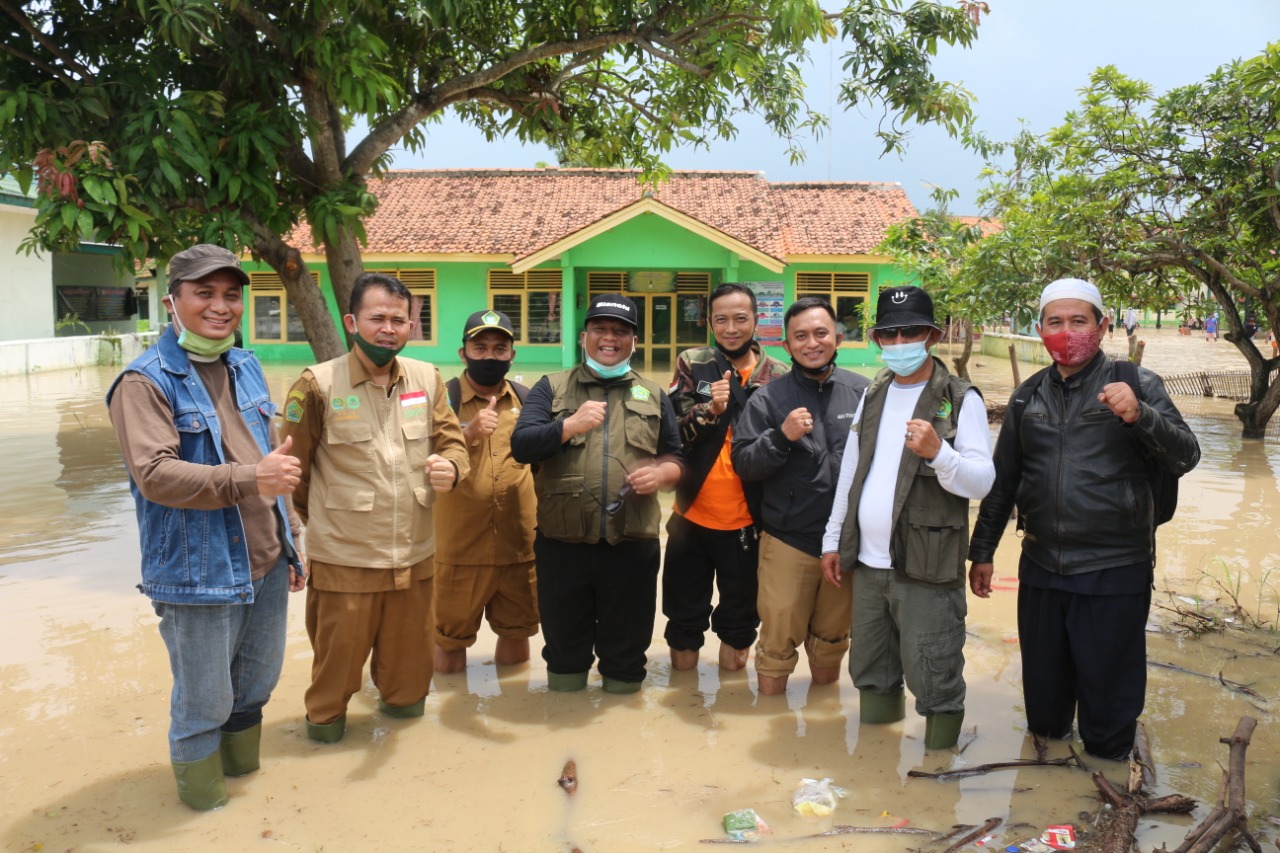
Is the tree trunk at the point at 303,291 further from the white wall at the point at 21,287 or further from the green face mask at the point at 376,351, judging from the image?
the white wall at the point at 21,287

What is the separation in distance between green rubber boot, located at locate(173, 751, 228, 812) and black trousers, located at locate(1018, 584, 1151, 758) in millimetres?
3113

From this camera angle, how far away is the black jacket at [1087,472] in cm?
359

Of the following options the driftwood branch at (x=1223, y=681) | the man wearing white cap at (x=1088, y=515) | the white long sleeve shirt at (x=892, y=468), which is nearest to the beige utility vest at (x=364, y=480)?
the white long sleeve shirt at (x=892, y=468)

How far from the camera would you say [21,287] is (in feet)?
69.8

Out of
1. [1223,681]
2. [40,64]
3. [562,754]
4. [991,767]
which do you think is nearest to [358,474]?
[562,754]

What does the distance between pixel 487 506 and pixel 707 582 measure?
111cm

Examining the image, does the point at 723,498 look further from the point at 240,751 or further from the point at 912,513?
the point at 240,751

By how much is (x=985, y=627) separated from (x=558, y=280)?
17.8 m

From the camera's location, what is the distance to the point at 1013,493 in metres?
3.95

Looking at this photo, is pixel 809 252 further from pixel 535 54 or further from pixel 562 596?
pixel 562 596

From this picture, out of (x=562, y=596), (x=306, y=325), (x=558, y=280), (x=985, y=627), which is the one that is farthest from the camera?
(x=558, y=280)

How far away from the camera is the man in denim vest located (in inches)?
122

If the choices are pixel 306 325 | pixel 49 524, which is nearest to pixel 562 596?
pixel 306 325

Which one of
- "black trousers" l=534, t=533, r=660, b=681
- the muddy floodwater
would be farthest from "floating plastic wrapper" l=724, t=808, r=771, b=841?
"black trousers" l=534, t=533, r=660, b=681
